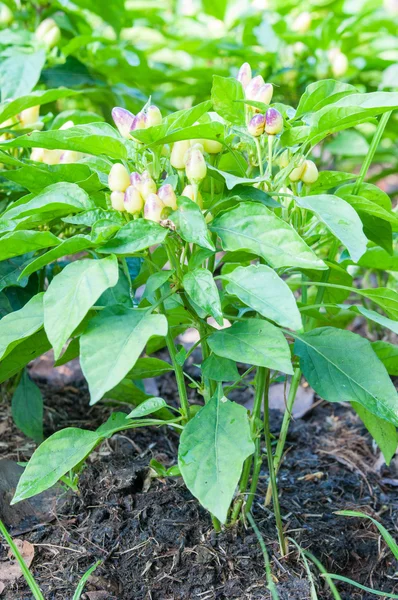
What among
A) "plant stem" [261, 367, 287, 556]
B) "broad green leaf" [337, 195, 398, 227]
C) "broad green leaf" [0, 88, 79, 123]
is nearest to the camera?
"broad green leaf" [337, 195, 398, 227]

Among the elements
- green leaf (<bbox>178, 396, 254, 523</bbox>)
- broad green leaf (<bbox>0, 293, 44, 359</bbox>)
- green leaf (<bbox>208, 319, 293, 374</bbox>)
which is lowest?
green leaf (<bbox>178, 396, 254, 523</bbox>)

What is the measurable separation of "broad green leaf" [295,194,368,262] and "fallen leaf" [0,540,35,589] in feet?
2.92

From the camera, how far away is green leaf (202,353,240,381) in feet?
3.82

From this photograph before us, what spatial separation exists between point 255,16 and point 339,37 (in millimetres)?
357

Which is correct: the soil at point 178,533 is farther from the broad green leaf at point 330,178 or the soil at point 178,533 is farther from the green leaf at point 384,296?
the broad green leaf at point 330,178

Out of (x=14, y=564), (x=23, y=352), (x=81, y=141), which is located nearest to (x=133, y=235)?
(x=81, y=141)

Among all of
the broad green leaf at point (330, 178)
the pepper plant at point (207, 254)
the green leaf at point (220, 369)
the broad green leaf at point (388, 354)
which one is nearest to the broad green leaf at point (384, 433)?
the pepper plant at point (207, 254)

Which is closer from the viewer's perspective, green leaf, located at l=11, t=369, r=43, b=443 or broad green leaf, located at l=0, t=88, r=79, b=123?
broad green leaf, located at l=0, t=88, r=79, b=123

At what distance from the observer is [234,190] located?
1.20 meters

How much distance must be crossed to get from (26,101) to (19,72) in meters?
0.56

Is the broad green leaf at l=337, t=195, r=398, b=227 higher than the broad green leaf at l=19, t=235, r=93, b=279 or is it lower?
higher

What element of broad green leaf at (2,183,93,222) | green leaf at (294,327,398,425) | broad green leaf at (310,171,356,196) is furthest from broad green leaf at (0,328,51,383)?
broad green leaf at (310,171,356,196)

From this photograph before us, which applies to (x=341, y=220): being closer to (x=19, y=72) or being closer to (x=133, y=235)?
(x=133, y=235)

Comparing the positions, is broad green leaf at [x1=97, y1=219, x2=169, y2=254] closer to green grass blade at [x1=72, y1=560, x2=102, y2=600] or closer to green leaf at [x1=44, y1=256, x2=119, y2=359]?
green leaf at [x1=44, y1=256, x2=119, y2=359]
